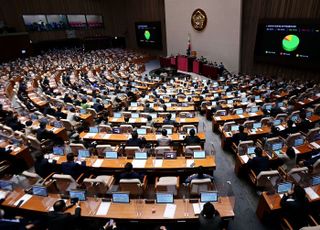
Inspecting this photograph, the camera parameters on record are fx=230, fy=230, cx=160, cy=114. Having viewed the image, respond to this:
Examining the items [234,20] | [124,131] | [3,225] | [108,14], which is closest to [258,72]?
[234,20]

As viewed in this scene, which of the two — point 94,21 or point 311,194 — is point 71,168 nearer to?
point 311,194

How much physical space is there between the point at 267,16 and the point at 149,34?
56.5 ft

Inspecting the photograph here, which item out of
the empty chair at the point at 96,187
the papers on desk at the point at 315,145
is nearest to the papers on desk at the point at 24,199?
the empty chair at the point at 96,187

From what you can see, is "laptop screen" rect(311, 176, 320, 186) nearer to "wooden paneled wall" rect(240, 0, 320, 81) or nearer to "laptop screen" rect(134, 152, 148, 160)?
"laptop screen" rect(134, 152, 148, 160)

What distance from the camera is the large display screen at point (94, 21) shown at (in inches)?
1384

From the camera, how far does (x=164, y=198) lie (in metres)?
5.41

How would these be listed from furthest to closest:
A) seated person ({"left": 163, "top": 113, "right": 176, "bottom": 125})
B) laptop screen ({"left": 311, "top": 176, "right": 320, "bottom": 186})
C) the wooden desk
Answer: seated person ({"left": 163, "top": 113, "right": 176, "bottom": 125}) → laptop screen ({"left": 311, "top": 176, "right": 320, "bottom": 186}) → the wooden desk

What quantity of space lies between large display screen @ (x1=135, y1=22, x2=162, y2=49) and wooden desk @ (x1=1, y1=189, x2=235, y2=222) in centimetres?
2798

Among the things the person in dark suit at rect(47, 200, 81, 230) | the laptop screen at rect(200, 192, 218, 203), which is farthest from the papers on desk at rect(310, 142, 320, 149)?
the person in dark suit at rect(47, 200, 81, 230)

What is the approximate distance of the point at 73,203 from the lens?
5.60m

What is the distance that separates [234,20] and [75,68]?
54.0ft

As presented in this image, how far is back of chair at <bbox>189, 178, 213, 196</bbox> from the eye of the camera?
558 centimetres

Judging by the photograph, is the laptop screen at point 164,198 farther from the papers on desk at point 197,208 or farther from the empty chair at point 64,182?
the empty chair at point 64,182

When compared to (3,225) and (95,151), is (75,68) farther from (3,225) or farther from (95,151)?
(3,225)
